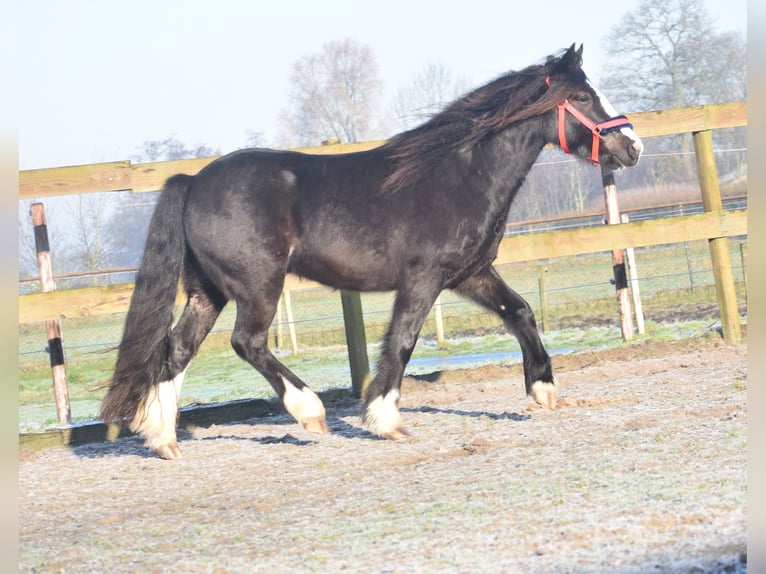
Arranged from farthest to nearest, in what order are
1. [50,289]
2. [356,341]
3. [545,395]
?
1. [356,341]
2. [50,289]
3. [545,395]

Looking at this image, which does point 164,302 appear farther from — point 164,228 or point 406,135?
point 406,135

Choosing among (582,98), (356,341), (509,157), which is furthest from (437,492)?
(356,341)

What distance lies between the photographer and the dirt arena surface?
3.01 metres

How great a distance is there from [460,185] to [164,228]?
74.4 inches

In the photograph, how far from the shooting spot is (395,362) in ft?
18.0

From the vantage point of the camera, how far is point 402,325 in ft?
18.1

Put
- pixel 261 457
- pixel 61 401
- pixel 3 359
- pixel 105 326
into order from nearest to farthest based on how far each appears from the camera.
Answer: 1. pixel 3 359
2. pixel 261 457
3. pixel 61 401
4. pixel 105 326

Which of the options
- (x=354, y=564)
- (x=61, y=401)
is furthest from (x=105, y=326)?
(x=354, y=564)

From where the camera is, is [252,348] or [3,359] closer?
[3,359]

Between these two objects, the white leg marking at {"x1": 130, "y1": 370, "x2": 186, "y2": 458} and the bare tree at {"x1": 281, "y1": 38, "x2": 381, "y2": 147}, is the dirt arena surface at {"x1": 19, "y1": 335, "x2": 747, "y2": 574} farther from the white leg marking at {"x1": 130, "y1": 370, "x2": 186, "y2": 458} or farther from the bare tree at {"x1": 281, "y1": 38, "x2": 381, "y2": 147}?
the bare tree at {"x1": 281, "y1": 38, "x2": 381, "y2": 147}

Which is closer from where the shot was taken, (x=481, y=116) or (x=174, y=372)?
(x=174, y=372)

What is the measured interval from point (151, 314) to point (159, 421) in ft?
2.19

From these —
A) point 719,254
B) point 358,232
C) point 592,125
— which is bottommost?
point 719,254

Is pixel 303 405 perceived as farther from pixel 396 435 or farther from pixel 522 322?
pixel 522 322
